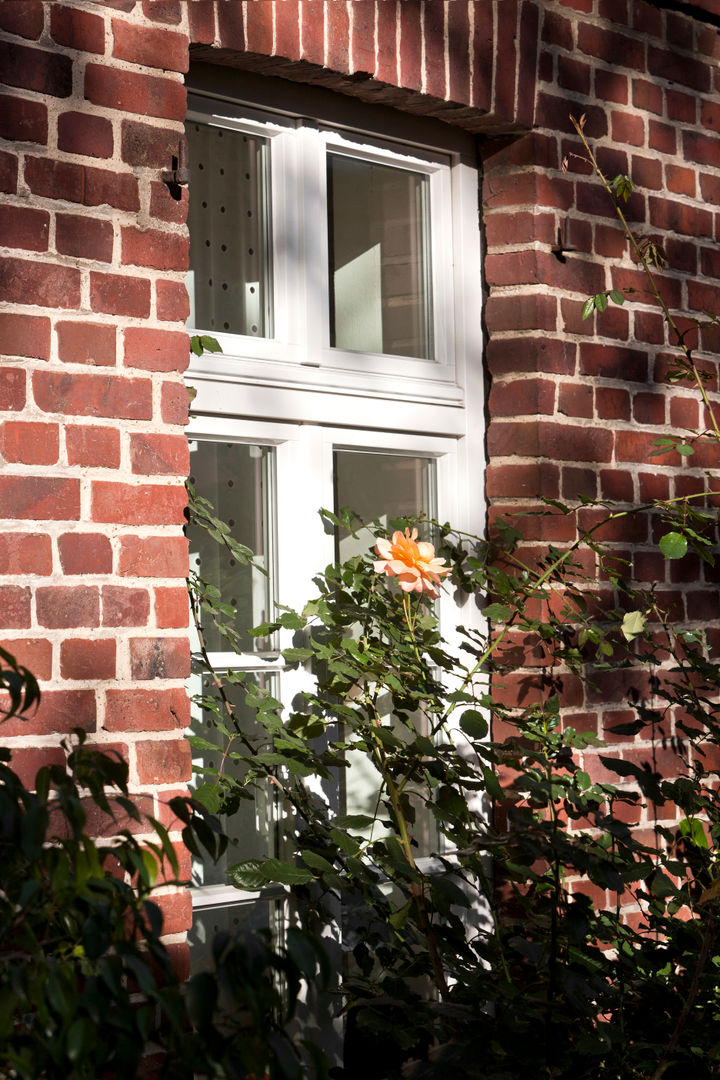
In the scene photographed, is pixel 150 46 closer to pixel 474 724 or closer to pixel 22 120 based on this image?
pixel 22 120

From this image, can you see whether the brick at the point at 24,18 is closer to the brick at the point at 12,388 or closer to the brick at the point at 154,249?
the brick at the point at 154,249

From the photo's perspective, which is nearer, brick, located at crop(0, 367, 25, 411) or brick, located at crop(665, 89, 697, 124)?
brick, located at crop(0, 367, 25, 411)

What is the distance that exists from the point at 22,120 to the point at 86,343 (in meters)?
0.39

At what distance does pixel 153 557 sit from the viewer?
2109mm

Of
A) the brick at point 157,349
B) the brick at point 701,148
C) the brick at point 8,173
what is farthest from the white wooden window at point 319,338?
the brick at point 701,148

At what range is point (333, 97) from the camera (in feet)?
8.86

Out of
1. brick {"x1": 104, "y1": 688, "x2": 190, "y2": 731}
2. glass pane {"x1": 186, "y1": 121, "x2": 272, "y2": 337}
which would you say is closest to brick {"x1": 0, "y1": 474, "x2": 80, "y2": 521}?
brick {"x1": 104, "y1": 688, "x2": 190, "y2": 731}

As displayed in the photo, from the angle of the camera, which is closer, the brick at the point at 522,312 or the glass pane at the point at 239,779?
the glass pane at the point at 239,779

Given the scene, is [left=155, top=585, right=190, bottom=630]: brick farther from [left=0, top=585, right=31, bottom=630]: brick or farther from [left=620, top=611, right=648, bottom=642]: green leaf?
[left=620, top=611, right=648, bottom=642]: green leaf

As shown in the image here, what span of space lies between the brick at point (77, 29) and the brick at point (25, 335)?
0.50m

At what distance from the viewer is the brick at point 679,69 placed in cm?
315

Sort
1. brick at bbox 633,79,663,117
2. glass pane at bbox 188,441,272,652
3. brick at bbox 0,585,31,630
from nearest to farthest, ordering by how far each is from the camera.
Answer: brick at bbox 0,585,31,630
glass pane at bbox 188,441,272,652
brick at bbox 633,79,663,117

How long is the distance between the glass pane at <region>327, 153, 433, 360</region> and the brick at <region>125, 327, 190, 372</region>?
63 cm

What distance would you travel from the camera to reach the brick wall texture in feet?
6.55
